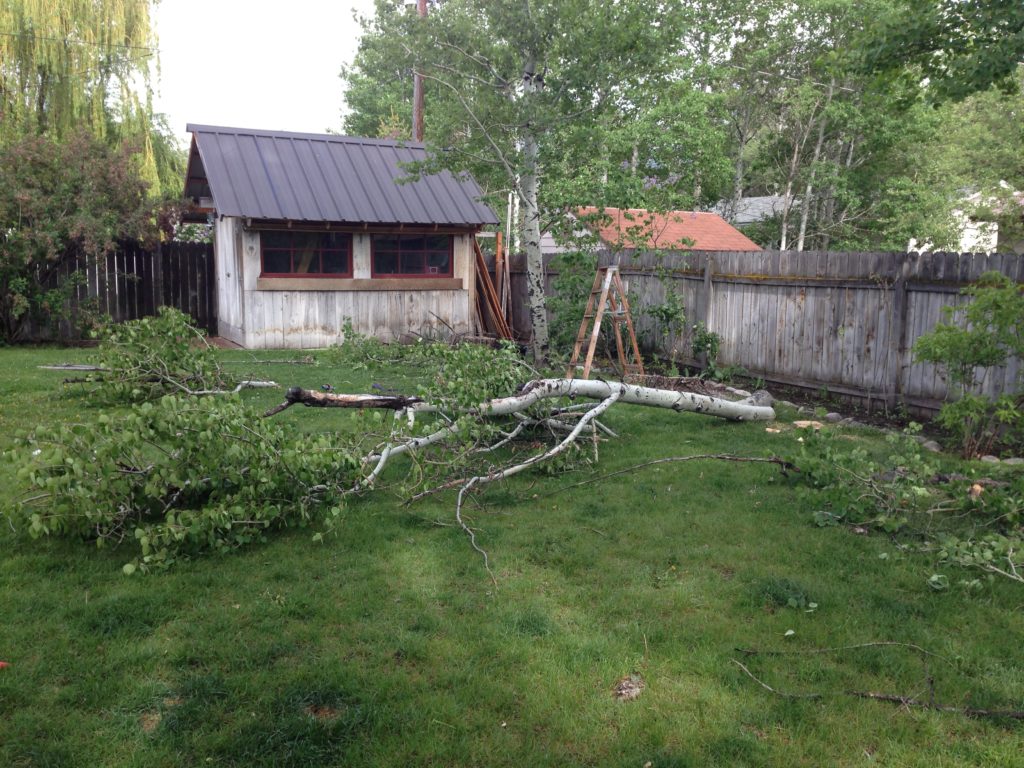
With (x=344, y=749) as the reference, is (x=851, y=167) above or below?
above

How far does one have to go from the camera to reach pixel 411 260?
1562 cm

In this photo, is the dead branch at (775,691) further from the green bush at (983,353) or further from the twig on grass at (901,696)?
the green bush at (983,353)

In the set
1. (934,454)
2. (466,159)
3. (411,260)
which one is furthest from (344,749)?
(411,260)

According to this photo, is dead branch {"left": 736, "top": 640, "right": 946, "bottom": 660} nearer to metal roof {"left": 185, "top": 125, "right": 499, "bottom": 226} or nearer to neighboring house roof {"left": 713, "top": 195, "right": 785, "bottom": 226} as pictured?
metal roof {"left": 185, "top": 125, "right": 499, "bottom": 226}

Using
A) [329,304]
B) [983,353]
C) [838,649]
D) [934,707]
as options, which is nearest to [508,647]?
[838,649]

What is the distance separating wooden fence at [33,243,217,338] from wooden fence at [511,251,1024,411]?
8761mm

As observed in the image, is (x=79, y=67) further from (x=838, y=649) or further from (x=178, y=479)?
(x=838, y=649)

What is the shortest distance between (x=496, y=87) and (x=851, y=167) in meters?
20.9

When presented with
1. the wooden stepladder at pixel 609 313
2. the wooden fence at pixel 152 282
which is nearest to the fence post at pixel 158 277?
the wooden fence at pixel 152 282

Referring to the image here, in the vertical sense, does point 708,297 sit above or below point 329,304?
above

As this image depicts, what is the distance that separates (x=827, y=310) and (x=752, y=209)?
24.4 m

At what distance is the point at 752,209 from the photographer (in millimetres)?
32406

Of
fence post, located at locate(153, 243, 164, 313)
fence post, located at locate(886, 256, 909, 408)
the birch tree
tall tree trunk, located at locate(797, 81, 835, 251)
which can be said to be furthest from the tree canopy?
tall tree trunk, located at locate(797, 81, 835, 251)

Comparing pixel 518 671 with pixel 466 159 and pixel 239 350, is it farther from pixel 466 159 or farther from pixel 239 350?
pixel 239 350
